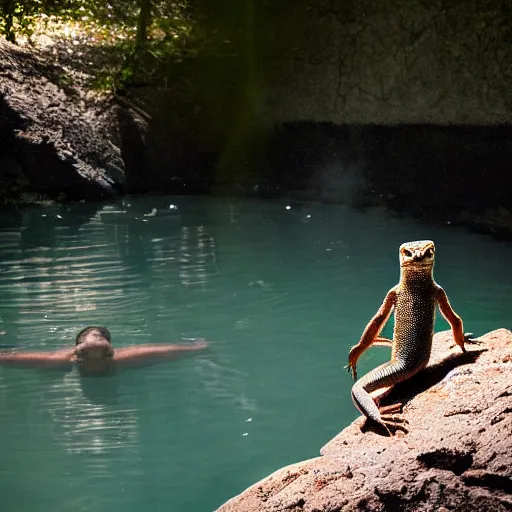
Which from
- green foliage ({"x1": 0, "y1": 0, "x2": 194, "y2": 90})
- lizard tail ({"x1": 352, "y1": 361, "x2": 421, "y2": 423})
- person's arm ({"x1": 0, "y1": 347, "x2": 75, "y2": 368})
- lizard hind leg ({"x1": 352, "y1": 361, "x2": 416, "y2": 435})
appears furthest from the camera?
green foliage ({"x1": 0, "y1": 0, "x2": 194, "y2": 90})

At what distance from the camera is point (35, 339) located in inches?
259

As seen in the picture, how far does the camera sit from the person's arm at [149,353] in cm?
614

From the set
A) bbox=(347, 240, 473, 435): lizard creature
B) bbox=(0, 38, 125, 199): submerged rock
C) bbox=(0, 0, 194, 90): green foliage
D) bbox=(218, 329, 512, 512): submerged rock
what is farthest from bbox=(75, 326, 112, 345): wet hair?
bbox=(0, 0, 194, 90): green foliage

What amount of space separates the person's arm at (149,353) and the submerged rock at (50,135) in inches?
235

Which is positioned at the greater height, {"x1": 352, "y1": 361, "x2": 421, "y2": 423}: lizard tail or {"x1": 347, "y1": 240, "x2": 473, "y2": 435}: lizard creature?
{"x1": 347, "y1": 240, "x2": 473, "y2": 435}: lizard creature

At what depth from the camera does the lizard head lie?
3488 millimetres

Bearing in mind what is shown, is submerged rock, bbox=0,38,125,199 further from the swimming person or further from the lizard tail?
the lizard tail

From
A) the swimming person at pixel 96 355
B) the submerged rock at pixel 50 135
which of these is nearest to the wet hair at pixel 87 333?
the swimming person at pixel 96 355

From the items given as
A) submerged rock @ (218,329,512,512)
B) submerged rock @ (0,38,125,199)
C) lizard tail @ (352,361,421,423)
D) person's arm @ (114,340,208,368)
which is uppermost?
submerged rock @ (0,38,125,199)

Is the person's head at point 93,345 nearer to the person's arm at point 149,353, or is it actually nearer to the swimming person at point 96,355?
the swimming person at point 96,355

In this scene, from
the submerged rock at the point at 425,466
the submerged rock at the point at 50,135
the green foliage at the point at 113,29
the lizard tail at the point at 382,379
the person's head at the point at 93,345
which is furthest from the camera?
the green foliage at the point at 113,29

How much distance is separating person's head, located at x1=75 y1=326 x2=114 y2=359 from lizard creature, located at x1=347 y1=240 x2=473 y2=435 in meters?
2.82

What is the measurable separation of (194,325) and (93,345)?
1.18 m

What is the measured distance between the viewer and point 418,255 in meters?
3.49
